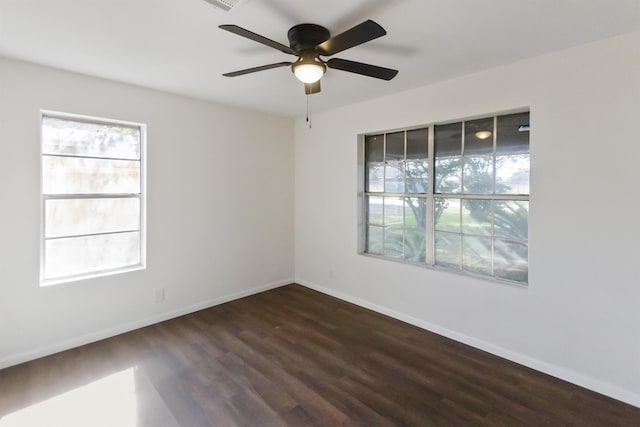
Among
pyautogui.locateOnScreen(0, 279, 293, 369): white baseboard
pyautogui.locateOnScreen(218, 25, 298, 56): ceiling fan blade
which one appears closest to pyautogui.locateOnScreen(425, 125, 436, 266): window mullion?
pyautogui.locateOnScreen(218, 25, 298, 56): ceiling fan blade

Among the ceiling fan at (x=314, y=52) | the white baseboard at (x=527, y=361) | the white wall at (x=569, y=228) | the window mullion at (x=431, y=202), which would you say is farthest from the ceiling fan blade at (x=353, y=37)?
the white baseboard at (x=527, y=361)

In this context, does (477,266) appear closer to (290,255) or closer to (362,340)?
(362,340)

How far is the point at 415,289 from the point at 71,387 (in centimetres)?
313

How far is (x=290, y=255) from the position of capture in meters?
4.79

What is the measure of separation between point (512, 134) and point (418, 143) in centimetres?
92

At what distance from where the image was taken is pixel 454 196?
3115 mm

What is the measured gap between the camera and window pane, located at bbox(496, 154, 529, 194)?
8.80ft

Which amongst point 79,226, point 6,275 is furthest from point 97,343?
point 79,226

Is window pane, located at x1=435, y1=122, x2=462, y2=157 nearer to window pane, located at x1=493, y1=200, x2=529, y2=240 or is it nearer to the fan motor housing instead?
window pane, located at x1=493, y1=200, x2=529, y2=240

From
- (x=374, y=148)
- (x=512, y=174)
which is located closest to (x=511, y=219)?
(x=512, y=174)

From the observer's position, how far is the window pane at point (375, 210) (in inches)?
151

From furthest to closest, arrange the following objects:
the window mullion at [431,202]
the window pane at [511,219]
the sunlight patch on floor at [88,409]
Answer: the window mullion at [431,202], the window pane at [511,219], the sunlight patch on floor at [88,409]

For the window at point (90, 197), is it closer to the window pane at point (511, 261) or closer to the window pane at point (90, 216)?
the window pane at point (90, 216)

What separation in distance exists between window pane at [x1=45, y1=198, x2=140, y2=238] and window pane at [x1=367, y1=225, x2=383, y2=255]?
8.85 ft
